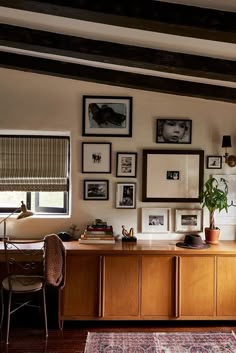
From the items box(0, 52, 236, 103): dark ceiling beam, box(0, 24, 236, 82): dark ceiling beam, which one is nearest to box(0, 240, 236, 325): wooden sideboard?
box(0, 52, 236, 103): dark ceiling beam

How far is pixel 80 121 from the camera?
13.1 ft

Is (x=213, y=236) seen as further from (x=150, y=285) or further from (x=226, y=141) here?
(x=226, y=141)

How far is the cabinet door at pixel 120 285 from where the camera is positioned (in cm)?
353

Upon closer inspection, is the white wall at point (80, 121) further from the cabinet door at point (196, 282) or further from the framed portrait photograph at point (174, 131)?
the cabinet door at point (196, 282)

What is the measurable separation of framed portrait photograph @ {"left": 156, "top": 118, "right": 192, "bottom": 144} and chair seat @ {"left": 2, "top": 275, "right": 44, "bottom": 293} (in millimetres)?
1950

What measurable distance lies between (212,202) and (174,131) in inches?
35.1

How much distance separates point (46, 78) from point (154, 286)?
2519mm

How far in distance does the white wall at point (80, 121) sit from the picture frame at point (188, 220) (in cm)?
6

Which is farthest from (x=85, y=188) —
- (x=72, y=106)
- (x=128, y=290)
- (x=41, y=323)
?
(x=41, y=323)

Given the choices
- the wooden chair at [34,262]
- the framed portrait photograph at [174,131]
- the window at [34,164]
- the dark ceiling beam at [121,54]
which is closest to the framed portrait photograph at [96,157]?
the window at [34,164]

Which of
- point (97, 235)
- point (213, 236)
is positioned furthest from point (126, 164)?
point (213, 236)

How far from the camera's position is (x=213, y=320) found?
3643mm

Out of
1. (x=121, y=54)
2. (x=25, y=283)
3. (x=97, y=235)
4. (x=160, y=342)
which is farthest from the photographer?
(x=97, y=235)

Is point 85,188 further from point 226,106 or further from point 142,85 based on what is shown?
point 226,106
